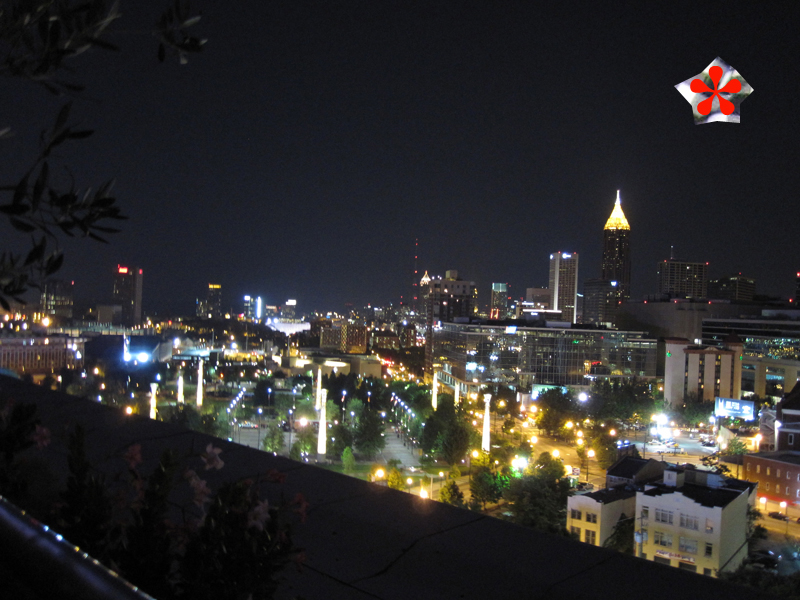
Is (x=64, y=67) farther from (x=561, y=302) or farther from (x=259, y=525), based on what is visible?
(x=561, y=302)

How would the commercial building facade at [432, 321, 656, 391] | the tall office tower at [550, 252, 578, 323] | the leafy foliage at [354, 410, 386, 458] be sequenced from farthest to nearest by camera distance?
the tall office tower at [550, 252, 578, 323] < the commercial building facade at [432, 321, 656, 391] < the leafy foliage at [354, 410, 386, 458]

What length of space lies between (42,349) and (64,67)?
2649cm

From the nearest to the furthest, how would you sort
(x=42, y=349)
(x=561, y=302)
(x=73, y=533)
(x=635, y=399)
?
1. (x=73, y=533)
2. (x=635, y=399)
3. (x=42, y=349)
4. (x=561, y=302)

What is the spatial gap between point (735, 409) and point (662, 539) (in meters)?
11.3

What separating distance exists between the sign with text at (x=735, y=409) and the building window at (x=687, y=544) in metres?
11.1

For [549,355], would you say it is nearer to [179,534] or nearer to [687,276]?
[179,534]

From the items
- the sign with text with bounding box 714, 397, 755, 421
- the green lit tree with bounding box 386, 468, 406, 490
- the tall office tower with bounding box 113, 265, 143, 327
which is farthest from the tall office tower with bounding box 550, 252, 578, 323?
the green lit tree with bounding box 386, 468, 406, 490

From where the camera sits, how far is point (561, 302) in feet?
226

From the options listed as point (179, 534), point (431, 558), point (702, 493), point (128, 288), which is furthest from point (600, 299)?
point (179, 534)

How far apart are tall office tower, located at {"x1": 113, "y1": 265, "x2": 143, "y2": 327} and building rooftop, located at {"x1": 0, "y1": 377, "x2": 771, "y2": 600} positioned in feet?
217

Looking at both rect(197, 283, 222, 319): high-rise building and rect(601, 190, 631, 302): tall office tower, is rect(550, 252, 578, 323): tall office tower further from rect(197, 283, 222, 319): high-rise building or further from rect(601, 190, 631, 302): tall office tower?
rect(197, 283, 222, 319): high-rise building

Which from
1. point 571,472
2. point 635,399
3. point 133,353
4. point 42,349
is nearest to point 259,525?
point 571,472

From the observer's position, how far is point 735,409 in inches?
639

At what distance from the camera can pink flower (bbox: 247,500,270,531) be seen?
82 cm
